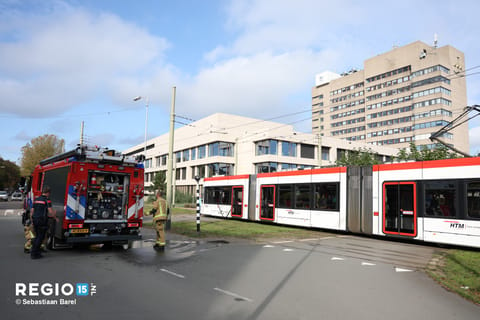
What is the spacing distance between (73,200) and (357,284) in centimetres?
752

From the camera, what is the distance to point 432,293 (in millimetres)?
6422

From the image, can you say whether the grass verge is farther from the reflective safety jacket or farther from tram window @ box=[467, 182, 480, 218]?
the reflective safety jacket

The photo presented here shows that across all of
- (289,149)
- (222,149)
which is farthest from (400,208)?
(222,149)

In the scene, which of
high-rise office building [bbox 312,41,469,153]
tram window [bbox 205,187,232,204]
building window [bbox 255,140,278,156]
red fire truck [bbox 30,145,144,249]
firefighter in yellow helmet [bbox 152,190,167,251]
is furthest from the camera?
high-rise office building [bbox 312,41,469,153]

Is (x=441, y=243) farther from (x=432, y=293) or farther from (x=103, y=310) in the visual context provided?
(x=103, y=310)

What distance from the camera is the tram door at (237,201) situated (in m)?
22.5

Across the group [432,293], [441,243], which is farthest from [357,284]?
[441,243]

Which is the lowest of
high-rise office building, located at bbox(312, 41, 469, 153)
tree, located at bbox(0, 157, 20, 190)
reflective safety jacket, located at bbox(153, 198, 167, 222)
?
reflective safety jacket, located at bbox(153, 198, 167, 222)

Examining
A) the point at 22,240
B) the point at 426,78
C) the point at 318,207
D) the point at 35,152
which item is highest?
the point at 426,78

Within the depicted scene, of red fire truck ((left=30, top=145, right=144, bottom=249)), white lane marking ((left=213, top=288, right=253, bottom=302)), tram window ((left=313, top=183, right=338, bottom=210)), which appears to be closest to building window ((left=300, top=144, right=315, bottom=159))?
tram window ((left=313, top=183, right=338, bottom=210))

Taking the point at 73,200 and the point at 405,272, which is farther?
the point at 73,200

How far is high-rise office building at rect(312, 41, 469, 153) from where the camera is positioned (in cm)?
7519

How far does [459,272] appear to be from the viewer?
26.6 feet

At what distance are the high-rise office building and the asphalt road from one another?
62.1 m
